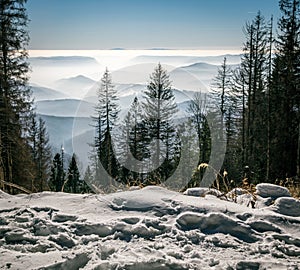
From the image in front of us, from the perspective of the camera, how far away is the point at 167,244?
8.55 feet

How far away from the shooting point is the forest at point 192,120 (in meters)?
16.1

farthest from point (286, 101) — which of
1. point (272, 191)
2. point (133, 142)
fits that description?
point (272, 191)

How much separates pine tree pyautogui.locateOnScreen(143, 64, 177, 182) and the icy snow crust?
19846 millimetres

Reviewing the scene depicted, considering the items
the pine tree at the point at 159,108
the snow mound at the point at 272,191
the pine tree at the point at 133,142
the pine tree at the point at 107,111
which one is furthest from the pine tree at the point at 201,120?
the snow mound at the point at 272,191

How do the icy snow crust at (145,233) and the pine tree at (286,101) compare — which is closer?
the icy snow crust at (145,233)

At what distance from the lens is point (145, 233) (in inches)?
110

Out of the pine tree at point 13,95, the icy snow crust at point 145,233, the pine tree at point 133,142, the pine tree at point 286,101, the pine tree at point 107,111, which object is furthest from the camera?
the pine tree at point 107,111

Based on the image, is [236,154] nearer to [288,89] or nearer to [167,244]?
[288,89]

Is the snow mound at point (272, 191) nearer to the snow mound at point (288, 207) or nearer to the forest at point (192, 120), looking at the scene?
the snow mound at point (288, 207)

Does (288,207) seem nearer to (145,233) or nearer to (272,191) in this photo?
(272,191)

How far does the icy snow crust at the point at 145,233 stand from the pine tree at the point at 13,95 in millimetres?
11873

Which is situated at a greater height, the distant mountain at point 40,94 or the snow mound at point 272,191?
the distant mountain at point 40,94

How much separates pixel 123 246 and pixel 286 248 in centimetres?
131

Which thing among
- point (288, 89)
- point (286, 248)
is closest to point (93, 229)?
point (286, 248)
